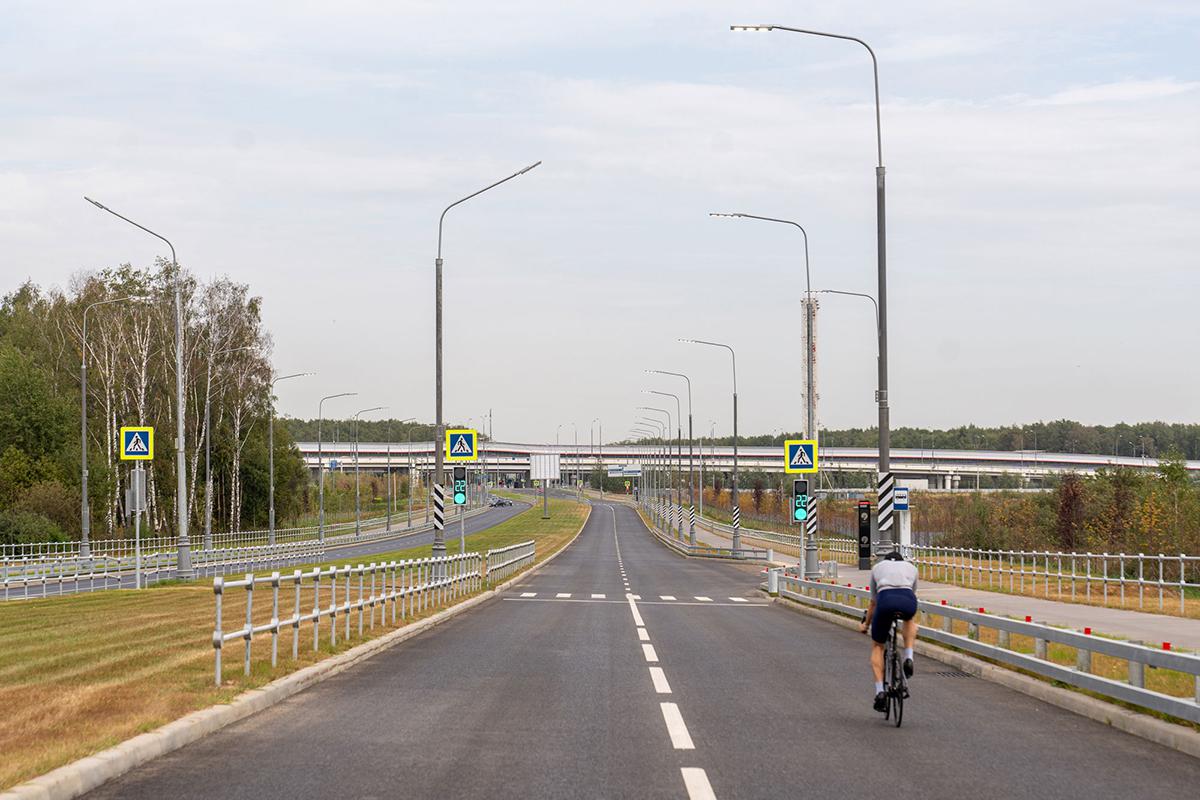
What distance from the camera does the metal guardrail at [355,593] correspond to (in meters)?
14.3

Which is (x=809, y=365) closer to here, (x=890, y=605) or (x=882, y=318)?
(x=882, y=318)

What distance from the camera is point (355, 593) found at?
102 feet

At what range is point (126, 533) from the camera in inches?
2768

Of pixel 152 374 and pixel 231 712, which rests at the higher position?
pixel 152 374

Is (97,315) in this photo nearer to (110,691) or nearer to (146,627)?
(146,627)

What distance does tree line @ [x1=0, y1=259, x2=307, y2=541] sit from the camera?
2680 inches

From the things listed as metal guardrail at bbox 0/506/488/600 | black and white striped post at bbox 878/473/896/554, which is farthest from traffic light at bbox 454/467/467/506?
metal guardrail at bbox 0/506/488/600

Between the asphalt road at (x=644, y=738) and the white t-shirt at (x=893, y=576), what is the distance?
3.90 feet

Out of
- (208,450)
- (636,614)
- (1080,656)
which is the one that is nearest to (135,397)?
(208,450)

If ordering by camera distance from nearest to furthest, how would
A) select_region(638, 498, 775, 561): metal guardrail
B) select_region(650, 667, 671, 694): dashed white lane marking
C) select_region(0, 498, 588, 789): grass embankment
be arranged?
select_region(0, 498, 588, 789): grass embankment
select_region(650, 667, 671, 694): dashed white lane marking
select_region(638, 498, 775, 561): metal guardrail

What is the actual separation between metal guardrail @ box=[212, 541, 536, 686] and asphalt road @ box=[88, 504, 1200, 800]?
86cm

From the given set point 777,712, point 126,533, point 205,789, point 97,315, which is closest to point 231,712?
point 205,789

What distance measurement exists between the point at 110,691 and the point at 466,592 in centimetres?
2277

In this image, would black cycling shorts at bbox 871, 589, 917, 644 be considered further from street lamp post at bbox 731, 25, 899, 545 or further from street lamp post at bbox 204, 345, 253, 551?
street lamp post at bbox 204, 345, 253, 551
